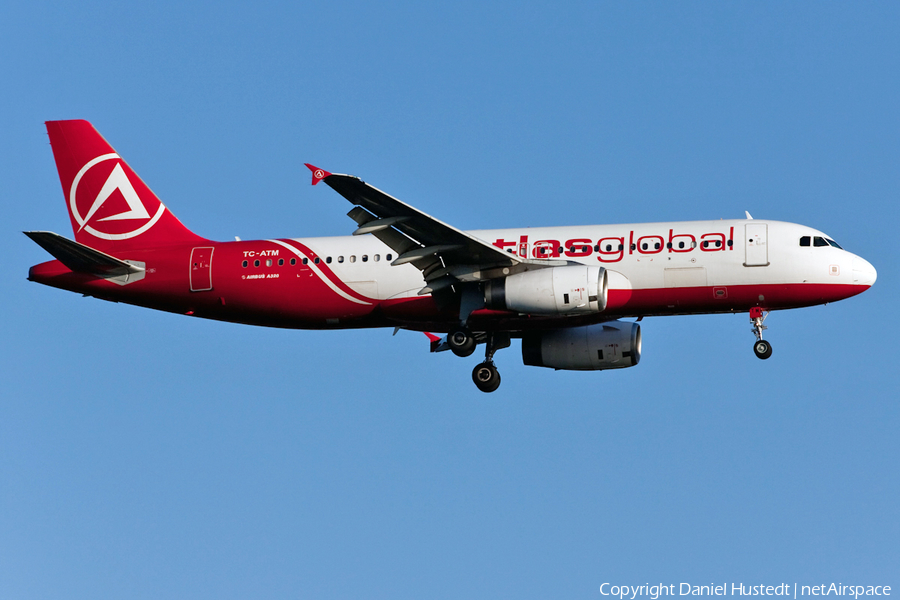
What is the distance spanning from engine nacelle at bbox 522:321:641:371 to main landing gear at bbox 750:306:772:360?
16.4 feet

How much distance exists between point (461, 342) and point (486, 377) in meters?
2.39

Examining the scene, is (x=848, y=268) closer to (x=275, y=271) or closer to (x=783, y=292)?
(x=783, y=292)

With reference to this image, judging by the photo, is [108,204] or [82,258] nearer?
[82,258]

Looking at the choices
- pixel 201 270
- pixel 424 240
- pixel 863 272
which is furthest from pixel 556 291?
pixel 201 270

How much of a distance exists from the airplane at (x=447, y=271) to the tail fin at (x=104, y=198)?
0.05 meters

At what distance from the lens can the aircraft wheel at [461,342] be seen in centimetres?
3894

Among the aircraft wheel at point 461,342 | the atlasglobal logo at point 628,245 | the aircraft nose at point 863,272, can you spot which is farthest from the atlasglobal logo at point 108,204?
the aircraft nose at point 863,272

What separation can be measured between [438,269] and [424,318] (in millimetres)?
2023

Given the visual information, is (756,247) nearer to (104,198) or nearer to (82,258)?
(82,258)

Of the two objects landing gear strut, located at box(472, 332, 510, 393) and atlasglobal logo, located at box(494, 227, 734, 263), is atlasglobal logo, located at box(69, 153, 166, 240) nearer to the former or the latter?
landing gear strut, located at box(472, 332, 510, 393)

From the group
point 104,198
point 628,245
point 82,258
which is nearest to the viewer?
point 628,245

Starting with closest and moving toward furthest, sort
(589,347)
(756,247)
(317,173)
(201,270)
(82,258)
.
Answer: (317,173), (756,247), (82,258), (201,270), (589,347)

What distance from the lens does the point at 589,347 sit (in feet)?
137

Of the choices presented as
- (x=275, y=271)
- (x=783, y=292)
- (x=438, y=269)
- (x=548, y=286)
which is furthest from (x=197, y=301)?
(x=783, y=292)
